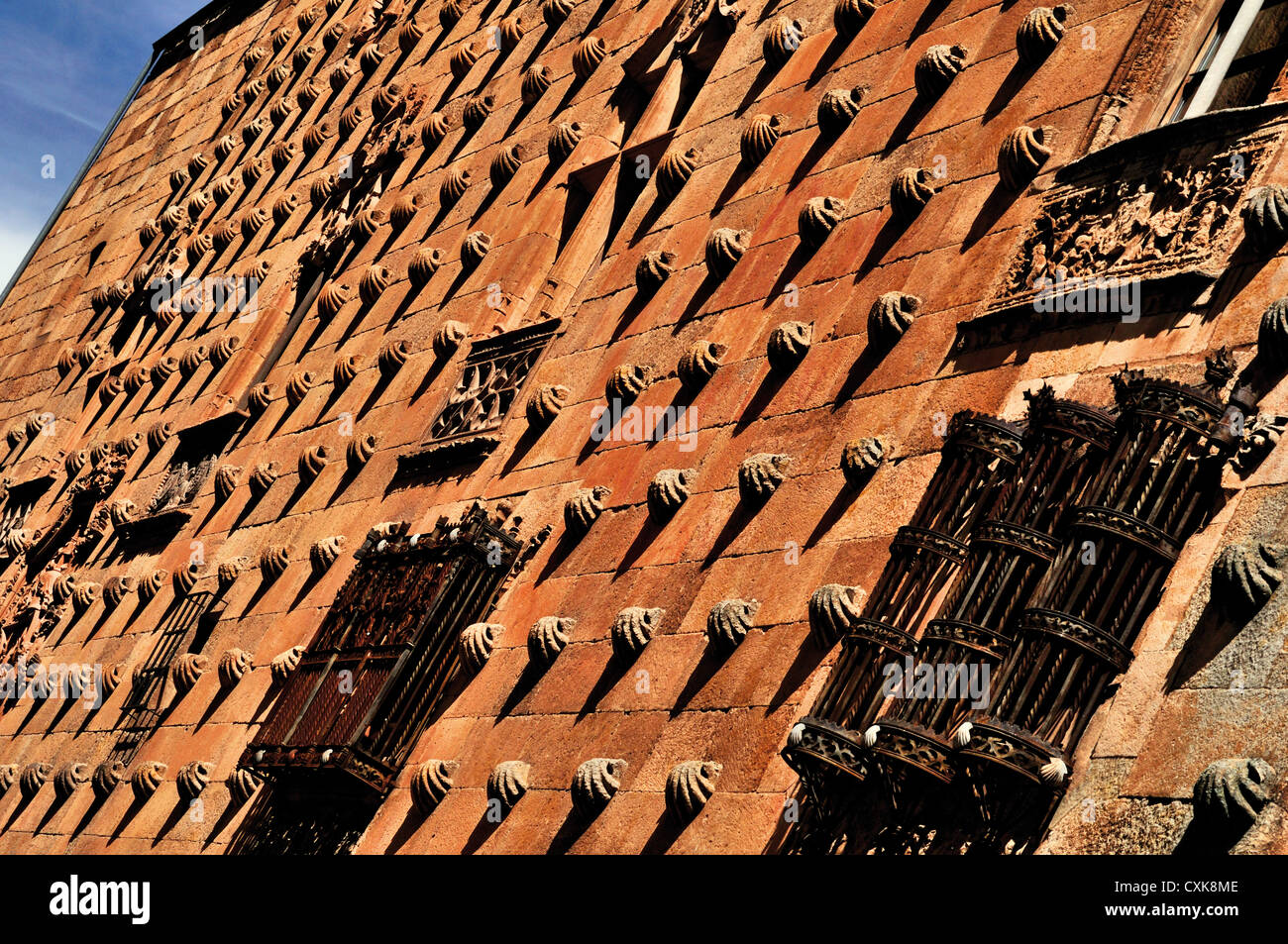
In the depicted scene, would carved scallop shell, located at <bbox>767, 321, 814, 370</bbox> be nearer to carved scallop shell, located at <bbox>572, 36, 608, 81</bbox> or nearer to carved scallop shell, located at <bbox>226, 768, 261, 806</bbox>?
carved scallop shell, located at <bbox>226, 768, 261, 806</bbox>

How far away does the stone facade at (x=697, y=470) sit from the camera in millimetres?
7762

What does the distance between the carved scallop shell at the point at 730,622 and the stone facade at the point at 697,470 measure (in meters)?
0.02

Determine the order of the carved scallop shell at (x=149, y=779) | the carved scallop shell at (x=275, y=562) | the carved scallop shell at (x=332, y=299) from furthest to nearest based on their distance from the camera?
the carved scallop shell at (x=332, y=299) → the carved scallop shell at (x=275, y=562) → the carved scallop shell at (x=149, y=779)

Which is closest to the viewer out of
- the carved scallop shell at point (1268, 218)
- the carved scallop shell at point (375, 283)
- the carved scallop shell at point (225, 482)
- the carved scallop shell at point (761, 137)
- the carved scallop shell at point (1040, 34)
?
the carved scallop shell at point (1268, 218)

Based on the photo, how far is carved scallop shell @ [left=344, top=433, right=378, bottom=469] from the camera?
51.6 ft

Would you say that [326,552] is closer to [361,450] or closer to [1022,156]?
[361,450]

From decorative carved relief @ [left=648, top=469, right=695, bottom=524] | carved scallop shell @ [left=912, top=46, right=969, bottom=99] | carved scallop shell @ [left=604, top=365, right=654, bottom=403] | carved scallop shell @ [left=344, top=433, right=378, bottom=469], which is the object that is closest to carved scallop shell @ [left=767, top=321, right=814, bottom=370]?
decorative carved relief @ [left=648, top=469, right=695, bottom=524]

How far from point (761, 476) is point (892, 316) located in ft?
4.13

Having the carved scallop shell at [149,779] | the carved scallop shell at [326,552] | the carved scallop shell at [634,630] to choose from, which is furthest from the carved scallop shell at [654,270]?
the carved scallop shell at [149,779]

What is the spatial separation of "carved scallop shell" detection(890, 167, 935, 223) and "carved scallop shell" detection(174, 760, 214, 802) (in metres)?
7.54

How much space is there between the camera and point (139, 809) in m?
15.1

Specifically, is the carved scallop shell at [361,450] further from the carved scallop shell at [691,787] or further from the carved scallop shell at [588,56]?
the carved scallop shell at [691,787]

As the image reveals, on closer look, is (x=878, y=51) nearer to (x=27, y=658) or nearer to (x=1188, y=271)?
(x=1188, y=271)
